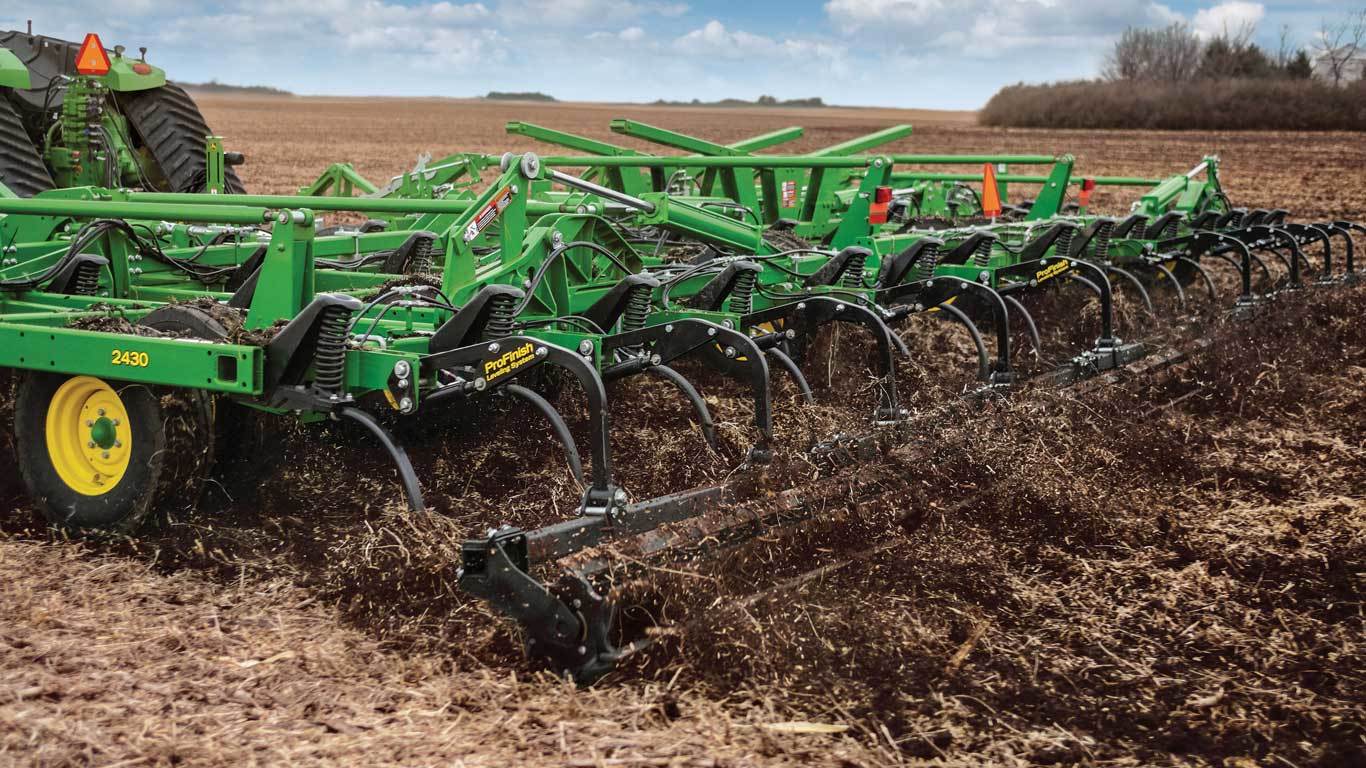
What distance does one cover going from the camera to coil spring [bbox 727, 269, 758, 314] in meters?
5.61

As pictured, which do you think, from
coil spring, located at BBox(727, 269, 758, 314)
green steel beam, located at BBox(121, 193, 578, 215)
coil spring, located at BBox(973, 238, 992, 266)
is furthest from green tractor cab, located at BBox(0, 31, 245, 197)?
coil spring, located at BBox(973, 238, 992, 266)

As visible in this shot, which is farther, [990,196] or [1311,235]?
[1311,235]

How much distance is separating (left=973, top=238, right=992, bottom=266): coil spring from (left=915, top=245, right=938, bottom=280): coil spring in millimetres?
672

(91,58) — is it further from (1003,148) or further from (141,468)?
(1003,148)

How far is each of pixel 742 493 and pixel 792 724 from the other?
3.75 ft

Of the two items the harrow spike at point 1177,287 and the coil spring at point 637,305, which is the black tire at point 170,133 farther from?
the harrow spike at point 1177,287

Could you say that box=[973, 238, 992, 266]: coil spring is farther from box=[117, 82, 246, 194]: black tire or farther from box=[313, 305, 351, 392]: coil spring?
box=[117, 82, 246, 194]: black tire

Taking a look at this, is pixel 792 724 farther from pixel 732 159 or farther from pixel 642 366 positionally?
pixel 732 159

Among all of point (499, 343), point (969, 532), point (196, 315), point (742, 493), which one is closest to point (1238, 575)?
point (969, 532)

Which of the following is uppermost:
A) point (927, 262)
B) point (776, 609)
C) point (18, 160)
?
point (18, 160)

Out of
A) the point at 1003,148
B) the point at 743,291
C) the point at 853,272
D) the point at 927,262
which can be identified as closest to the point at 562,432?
the point at 743,291

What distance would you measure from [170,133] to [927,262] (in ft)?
16.4

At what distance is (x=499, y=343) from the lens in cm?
419

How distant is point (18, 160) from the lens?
23.6ft
